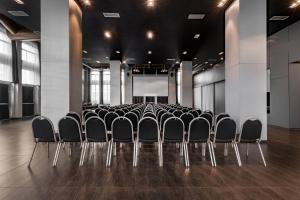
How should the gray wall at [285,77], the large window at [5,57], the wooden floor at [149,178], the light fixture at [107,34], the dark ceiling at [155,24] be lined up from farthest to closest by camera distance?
the large window at [5,57] → the light fixture at [107,34] → the gray wall at [285,77] → the dark ceiling at [155,24] → the wooden floor at [149,178]

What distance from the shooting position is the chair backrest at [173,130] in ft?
16.0

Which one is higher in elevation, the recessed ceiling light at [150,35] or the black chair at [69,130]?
the recessed ceiling light at [150,35]

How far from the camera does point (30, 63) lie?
746 inches

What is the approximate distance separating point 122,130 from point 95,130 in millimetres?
538

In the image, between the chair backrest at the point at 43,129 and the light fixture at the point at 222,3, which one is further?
the light fixture at the point at 222,3

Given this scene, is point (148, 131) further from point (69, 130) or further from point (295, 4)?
point (295, 4)

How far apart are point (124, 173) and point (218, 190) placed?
5.48 ft

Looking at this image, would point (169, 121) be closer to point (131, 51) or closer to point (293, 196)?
point (293, 196)

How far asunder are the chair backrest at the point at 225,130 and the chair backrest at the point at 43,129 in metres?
3.29

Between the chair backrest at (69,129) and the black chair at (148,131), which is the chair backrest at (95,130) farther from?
the black chair at (148,131)

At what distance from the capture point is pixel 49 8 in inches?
310

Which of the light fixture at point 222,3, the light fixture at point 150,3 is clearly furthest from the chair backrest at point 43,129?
the light fixture at point 222,3

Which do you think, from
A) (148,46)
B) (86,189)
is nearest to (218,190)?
(86,189)

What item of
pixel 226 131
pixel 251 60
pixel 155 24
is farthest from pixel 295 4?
pixel 226 131
